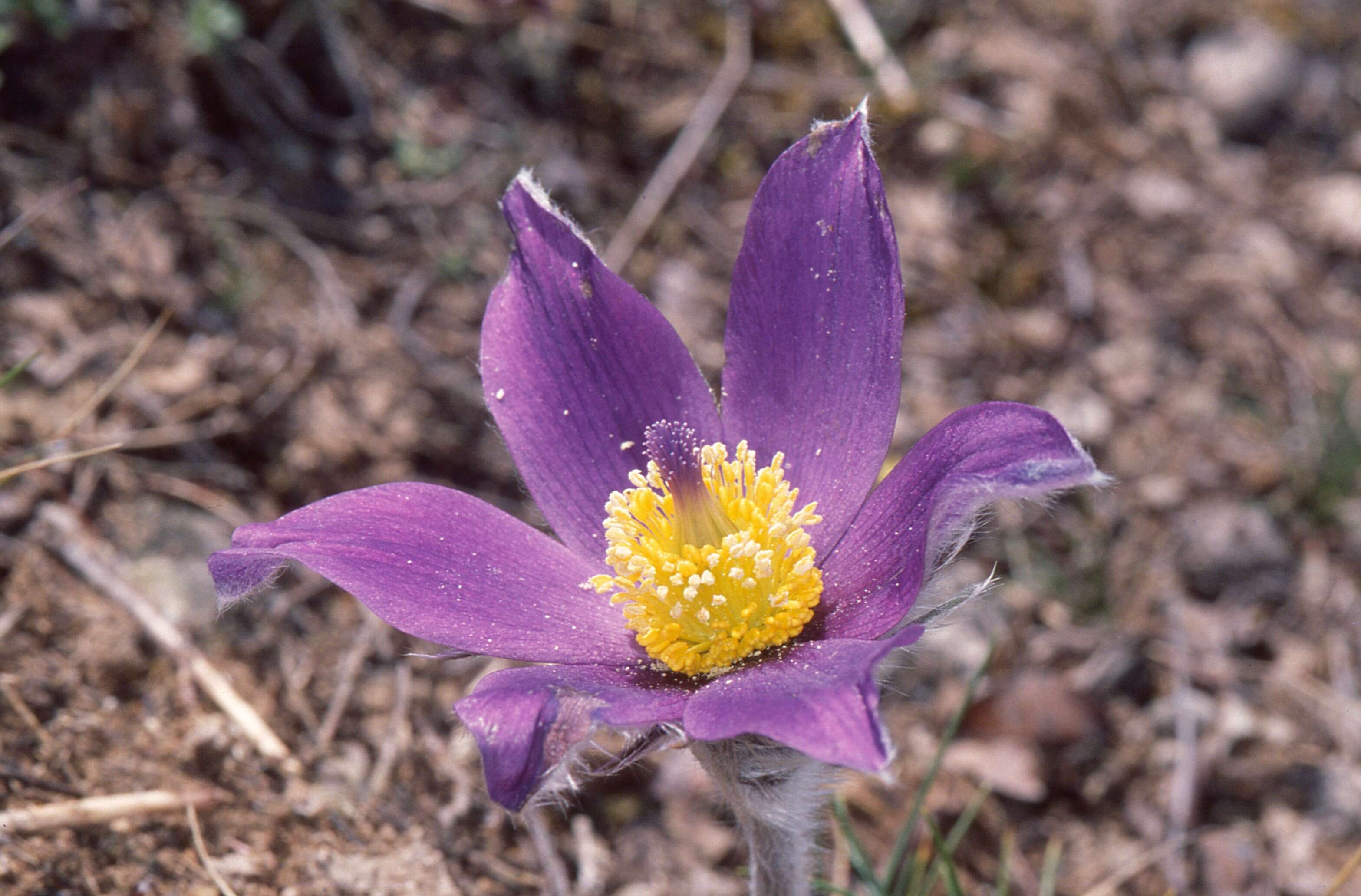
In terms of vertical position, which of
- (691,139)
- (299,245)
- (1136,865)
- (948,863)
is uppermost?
(299,245)

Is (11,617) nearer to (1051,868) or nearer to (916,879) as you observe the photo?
(916,879)

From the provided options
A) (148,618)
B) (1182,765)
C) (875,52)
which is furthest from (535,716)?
(875,52)

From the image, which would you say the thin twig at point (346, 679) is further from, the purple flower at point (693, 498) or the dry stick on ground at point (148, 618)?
the purple flower at point (693, 498)

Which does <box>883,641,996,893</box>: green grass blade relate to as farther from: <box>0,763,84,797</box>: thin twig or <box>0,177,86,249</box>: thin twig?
<box>0,177,86,249</box>: thin twig

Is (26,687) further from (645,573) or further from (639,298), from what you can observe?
(639,298)

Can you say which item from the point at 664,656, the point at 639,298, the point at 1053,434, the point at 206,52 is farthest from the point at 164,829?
the point at 206,52

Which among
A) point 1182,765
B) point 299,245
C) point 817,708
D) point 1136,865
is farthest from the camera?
point 299,245

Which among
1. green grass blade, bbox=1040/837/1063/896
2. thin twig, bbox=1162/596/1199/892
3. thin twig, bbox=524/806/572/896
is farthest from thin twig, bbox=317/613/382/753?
thin twig, bbox=1162/596/1199/892
